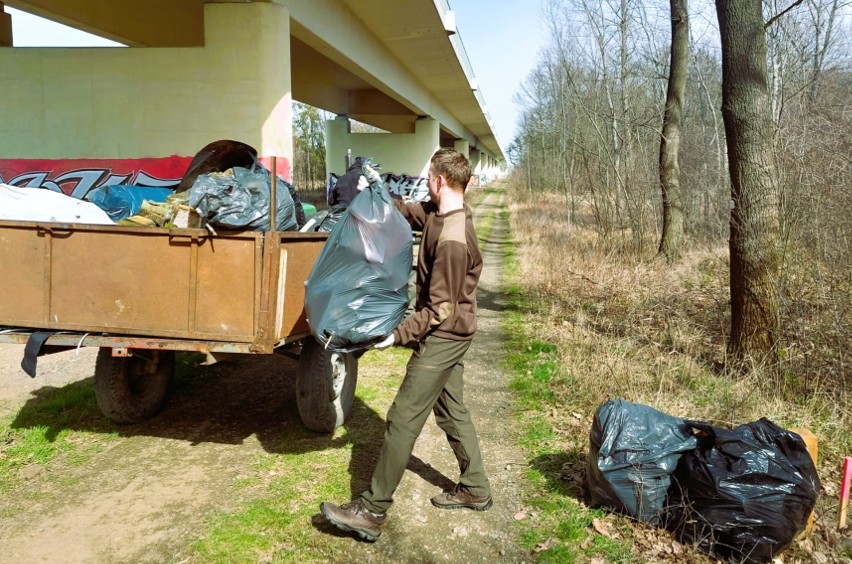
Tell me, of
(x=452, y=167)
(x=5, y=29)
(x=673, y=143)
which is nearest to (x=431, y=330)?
(x=452, y=167)

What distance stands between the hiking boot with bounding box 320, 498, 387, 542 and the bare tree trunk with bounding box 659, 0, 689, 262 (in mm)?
9207

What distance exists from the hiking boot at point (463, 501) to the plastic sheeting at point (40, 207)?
2.74 m

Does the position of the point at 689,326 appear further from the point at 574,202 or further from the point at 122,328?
the point at 574,202

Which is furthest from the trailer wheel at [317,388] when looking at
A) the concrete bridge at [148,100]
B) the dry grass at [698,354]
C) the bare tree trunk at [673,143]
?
the bare tree trunk at [673,143]

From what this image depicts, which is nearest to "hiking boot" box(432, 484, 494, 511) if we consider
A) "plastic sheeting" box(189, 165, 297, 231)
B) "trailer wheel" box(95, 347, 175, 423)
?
"plastic sheeting" box(189, 165, 297, 231)

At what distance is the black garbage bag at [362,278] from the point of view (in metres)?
3.10

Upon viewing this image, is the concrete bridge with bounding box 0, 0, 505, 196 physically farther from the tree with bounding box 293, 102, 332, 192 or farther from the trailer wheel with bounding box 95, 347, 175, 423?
the tree with bounding box 293, 102, 332, 192

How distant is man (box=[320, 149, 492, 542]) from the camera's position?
3.05 m

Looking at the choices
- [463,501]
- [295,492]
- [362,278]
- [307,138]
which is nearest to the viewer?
[362,278]

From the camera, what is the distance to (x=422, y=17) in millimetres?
13320

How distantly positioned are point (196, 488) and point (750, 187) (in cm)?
508

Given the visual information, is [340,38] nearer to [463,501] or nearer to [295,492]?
[295,492]

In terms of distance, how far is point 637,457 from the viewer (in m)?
3.11

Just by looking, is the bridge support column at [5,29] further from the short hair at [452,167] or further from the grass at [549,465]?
the short hair at [452,167]
